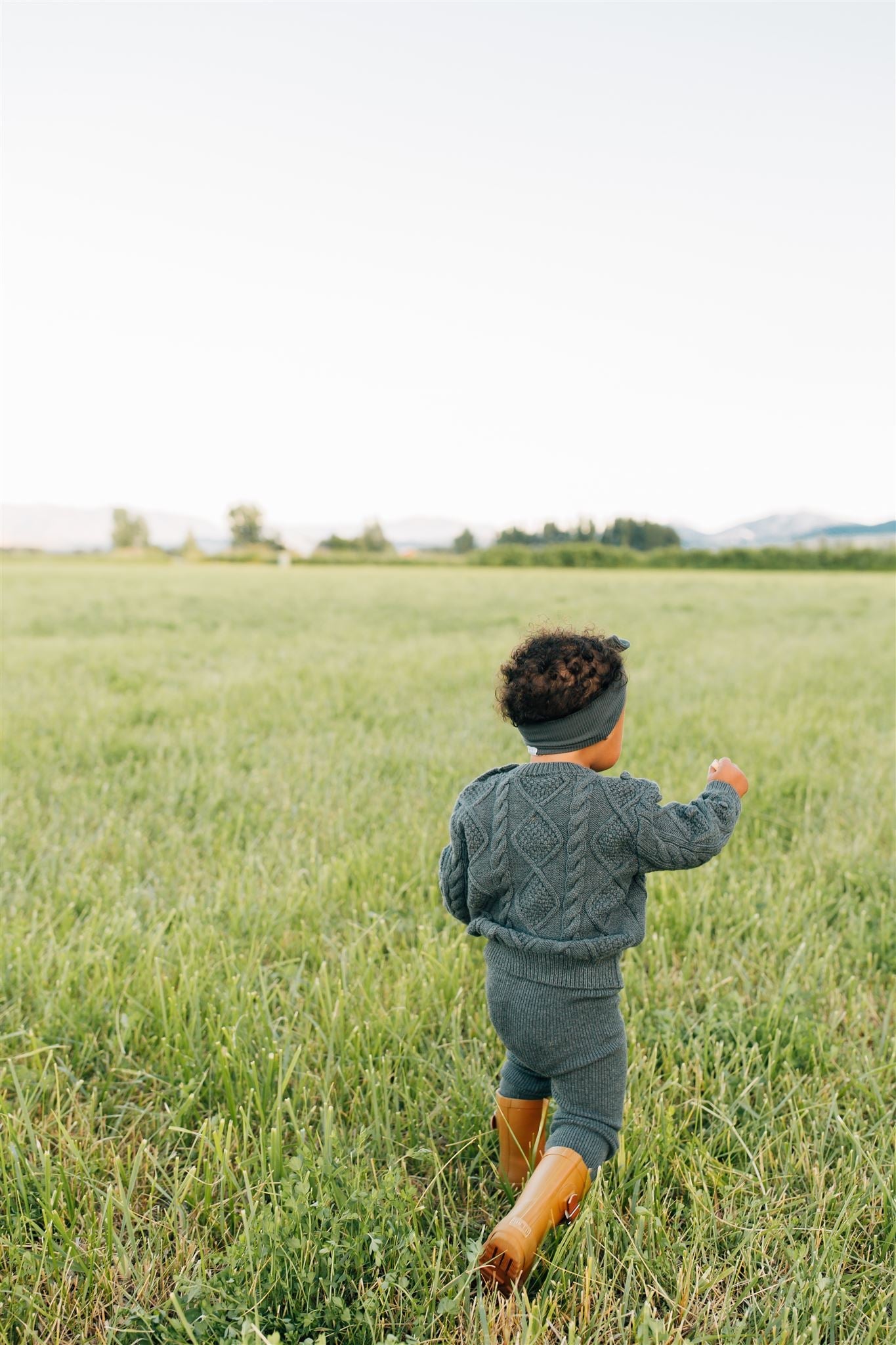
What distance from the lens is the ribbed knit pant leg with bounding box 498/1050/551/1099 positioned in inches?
74.0

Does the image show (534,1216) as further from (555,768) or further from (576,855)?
(555,768)

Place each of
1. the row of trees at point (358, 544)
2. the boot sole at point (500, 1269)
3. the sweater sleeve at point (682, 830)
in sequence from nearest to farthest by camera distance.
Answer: the boot sole at point (500, 1269)
the sweater sleeve at point (682, 830)
the row of trees at point (358, 544)

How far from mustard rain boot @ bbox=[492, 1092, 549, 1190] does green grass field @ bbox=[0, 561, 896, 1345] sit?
8 centimetres

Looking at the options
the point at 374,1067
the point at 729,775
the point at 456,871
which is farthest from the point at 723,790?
the point at 374,1067

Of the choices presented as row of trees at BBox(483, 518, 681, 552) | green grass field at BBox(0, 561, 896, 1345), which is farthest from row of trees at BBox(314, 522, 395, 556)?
green grass field at BBox(0, 561, 896, 1345)

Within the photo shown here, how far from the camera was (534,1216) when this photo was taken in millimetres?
1587

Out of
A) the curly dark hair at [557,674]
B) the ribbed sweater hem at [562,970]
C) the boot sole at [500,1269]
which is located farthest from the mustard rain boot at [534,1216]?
the curly dark hair at [557,674]

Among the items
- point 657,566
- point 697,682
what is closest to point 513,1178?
point 697,682

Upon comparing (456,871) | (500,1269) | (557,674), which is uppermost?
(557,674)

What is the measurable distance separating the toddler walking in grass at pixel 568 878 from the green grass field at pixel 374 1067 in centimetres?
13

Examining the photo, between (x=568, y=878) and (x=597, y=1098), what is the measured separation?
49cm

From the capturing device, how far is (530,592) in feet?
74.6

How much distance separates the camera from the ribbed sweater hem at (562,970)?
1.77 meters

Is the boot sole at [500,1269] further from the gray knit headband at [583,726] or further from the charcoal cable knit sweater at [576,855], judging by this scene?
the gray knit headband at [583,726]
